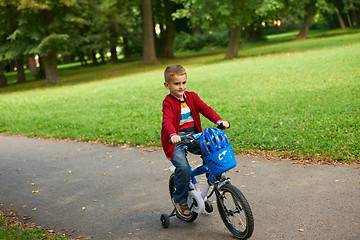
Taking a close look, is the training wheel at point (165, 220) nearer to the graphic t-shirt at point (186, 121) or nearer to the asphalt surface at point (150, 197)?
the asphalt surface at point (150, 197)

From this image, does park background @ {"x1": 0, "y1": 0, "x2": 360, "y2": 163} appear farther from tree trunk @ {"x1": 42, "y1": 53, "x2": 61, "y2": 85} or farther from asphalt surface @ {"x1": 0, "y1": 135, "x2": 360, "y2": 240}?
asphalt surface @ {"x1": 0, "y1": 135, "x2": 360, "y2": 240}

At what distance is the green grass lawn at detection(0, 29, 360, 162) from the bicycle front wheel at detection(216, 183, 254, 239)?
10.0 feet

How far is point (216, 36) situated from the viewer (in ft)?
160

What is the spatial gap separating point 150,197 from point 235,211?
202cm

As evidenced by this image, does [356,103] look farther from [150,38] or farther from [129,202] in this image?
[150,38]

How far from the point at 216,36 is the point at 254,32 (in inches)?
254

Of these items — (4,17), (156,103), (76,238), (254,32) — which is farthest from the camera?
(254,32)

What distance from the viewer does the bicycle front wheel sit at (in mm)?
4012

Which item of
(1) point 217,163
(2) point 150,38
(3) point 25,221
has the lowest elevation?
(3) point 25,221

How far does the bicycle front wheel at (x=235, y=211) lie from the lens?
401 centimetres

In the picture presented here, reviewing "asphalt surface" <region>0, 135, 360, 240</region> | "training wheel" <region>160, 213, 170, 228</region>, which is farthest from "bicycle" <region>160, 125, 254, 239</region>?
"training wheel" <region>160, 213, 170, 228</region>

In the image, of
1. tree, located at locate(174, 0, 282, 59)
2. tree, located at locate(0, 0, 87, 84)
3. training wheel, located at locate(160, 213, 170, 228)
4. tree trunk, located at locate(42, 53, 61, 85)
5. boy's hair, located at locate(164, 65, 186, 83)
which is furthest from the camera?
tree trunk, located at locate(42, 53, 61, 85)

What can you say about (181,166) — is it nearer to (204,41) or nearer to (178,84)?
(178,84)

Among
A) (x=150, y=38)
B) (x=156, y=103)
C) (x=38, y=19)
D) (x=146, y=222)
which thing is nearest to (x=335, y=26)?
(x=150, y=38)
